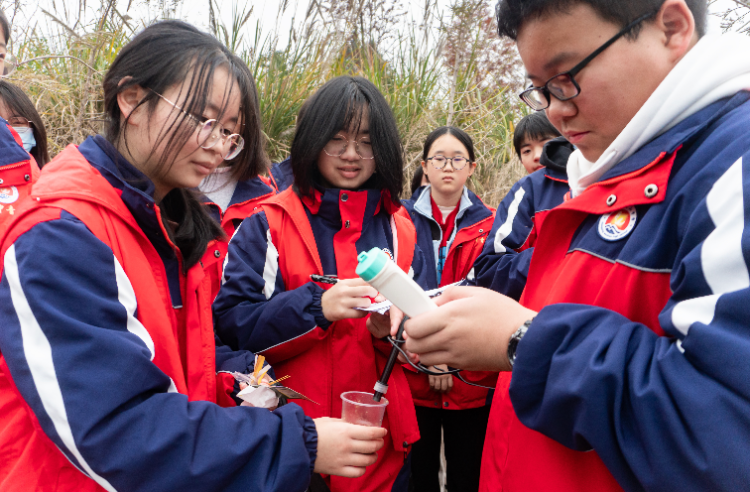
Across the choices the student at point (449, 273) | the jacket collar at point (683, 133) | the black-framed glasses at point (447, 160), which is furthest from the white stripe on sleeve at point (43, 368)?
the black-framed glasses at point (447, 160)

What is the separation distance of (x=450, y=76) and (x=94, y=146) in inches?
261

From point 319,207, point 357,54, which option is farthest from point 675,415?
point 357,54

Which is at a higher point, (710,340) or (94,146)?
(94,146)

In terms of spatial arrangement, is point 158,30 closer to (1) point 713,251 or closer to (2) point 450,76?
(1) point 713,251

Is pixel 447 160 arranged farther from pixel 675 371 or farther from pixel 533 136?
pixel 675 371

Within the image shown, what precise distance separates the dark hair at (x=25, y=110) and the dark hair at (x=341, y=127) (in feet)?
6.99

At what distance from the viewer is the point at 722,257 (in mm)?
792

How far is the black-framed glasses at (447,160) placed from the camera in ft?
13.6

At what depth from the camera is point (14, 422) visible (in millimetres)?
1162

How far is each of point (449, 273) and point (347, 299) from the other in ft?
6.43

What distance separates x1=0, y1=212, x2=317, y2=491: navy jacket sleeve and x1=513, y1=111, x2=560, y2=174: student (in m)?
3.05

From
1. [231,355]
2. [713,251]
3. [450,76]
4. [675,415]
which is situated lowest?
[231,355]

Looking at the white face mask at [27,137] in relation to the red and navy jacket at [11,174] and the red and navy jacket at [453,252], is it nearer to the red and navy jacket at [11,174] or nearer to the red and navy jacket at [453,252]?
the red and navy jacket at [11,174]

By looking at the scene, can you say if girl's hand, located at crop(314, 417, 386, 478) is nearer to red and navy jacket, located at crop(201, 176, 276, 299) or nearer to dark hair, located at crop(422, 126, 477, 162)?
red and navy jacket, located at crop(201, 176, 276, 299)
